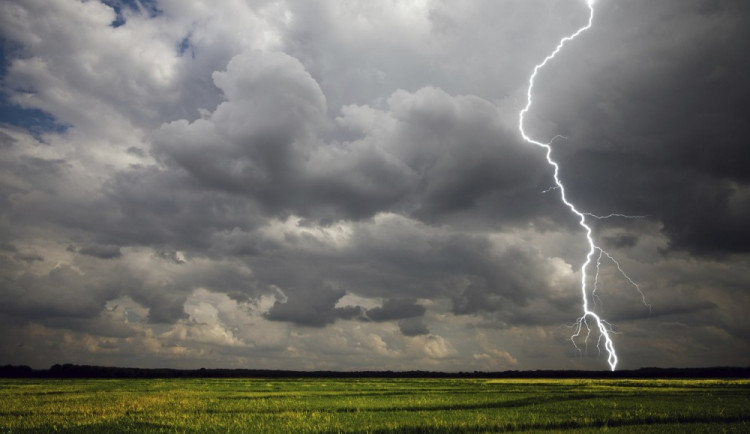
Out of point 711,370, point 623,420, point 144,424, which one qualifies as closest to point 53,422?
point 144,424

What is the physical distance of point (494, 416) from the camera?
21.9 meters

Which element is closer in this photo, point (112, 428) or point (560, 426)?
point (112, 428)

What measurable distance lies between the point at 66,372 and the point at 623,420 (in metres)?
168

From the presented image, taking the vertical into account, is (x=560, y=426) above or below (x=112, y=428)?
above

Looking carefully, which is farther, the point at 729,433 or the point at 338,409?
the point at 338,409

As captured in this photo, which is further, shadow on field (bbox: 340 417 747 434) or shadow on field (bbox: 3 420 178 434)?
shadow on field (bbox: 3 420 178 434)

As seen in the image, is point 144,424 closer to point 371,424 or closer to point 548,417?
point 371,424

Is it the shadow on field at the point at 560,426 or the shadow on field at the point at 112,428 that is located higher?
the shadow on field at the point at 560,426

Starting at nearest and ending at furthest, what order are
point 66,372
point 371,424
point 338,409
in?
point 371,424 → point 338,409 → point 66,372

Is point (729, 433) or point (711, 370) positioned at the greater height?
point (729, 433)

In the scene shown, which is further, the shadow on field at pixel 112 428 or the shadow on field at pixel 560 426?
the shadow on field at pixel 112 428

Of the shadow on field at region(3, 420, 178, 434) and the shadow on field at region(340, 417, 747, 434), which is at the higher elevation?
the shadow on field at region(340, 417, 747, 434)

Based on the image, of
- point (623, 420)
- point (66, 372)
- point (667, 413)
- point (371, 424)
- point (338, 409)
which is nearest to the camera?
point (371, 424)

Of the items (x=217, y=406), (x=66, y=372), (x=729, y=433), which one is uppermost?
(x=729, y=433)
